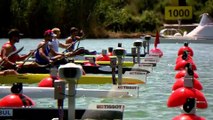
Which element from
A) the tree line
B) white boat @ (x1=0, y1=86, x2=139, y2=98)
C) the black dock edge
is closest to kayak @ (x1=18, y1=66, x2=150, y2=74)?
white boat @ (x1=0, y1=86, x2=139, y2=98)

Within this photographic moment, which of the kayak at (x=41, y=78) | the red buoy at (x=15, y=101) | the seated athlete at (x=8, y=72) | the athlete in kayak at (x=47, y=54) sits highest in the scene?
the athlete in kayak at (x=47, y=54)

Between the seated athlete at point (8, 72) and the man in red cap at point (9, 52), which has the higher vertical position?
the man in red cap at point (9, 52)

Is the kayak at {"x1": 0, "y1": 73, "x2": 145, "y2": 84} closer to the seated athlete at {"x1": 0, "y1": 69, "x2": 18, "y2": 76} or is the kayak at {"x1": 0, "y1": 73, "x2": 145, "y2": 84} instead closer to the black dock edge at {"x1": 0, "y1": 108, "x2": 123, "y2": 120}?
the seated athlete at {"x1": 0, "y1": 69, "x2": 18, "y2": 76}

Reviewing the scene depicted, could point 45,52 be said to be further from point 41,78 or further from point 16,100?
point 16,100

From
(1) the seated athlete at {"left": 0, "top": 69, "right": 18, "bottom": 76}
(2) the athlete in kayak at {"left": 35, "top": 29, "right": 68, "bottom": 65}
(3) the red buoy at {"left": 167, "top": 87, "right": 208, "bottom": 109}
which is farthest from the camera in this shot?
(2) the athlete in kayak at {"left": 35, "top": 29, "right": 68, "bottom": 65}

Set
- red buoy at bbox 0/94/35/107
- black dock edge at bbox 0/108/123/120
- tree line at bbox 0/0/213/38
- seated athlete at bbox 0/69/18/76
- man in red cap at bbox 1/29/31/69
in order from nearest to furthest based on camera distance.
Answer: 1. black dock edge at bbox 0/108/123/120
2. red buoy at bbox 0/94/35/107
3. man in red cap at bbox 1/29/31/69
4. seated athlete at bbox 0/69/18/76
5. tree line at bbox 0/0/213/38

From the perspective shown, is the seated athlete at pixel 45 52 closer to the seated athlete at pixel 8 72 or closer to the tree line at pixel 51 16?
the seated athlete at pixel 8 72

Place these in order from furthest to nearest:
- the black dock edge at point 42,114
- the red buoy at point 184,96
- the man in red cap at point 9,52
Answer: the man in red cap at point 9,52 < the red buoy at point 184,96 < the black dock edge at point 42,114

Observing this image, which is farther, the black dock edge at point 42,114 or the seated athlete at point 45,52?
the seated athlete at point 45,52

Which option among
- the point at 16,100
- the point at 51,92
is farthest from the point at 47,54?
the point at 16,100

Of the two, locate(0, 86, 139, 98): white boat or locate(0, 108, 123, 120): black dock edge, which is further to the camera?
locate(0, 86, 139, 98): white boat

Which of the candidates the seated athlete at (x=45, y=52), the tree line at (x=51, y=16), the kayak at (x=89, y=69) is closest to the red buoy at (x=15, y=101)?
the seated athlete at (x=45, y=52)

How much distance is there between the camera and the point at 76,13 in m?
52.8

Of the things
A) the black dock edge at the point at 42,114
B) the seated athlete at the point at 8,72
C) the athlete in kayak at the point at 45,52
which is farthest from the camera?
the athlete in kayak at the point at 45,52
